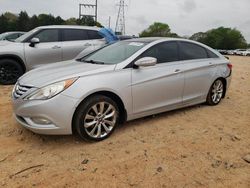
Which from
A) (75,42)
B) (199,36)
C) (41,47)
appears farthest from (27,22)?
(41,47)

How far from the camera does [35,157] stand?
3.60 m

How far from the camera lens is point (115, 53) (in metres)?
4.86

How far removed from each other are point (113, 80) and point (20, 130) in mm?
1675

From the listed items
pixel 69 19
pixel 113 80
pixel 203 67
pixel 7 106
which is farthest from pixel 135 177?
pixel 69 19

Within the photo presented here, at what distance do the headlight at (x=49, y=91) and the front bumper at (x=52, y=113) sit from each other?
6 centimetres

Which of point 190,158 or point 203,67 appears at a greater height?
point 203,67

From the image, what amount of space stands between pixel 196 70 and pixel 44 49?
443 centimetres

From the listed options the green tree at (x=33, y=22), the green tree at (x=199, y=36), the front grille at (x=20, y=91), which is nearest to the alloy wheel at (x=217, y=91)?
the front grille at (x=20, y=91)

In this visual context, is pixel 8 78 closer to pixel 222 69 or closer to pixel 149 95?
pixel 149 95

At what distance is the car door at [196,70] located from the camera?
525 cm

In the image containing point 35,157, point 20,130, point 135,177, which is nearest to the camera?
point 135,177

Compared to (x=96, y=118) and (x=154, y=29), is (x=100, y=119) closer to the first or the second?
(x=96, y=118)

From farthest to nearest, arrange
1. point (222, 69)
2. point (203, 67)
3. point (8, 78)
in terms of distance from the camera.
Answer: point (8, 78)
point (222, 69)
point (203, 67)

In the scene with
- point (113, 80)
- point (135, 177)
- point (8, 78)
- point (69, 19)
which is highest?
point (69, 19)
